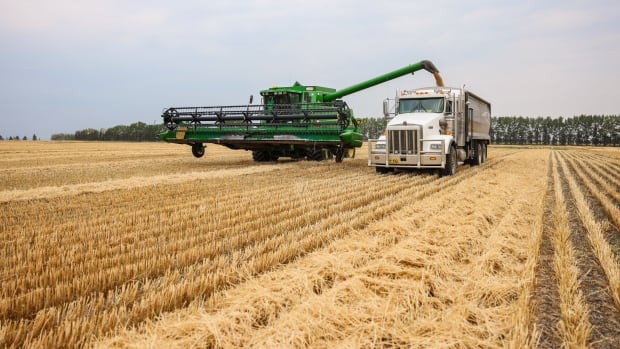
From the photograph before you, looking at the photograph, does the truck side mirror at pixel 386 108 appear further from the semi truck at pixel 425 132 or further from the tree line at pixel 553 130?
the tree line at pixel 553 130

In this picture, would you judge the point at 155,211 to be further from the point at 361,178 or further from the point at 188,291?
the point at 361,178

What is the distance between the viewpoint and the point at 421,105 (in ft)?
42.7

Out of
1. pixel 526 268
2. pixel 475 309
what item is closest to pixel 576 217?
pixel 526 268

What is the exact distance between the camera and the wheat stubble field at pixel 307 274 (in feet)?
8.62

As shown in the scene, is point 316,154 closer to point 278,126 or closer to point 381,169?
point 278,126

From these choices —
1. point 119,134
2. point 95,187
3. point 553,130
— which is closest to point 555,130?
point 553,130

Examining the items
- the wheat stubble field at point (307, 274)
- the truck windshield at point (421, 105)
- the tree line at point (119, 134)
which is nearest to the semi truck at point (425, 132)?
the truck windshield at point (421, 105)

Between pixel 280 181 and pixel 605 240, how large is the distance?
663 centimetres

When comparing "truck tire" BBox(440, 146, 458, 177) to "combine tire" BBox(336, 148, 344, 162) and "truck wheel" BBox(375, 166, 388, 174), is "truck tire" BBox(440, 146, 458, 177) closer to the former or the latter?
"truck wheel" BBox(375, 166, 388, 174)

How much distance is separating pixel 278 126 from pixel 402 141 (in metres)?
4.76

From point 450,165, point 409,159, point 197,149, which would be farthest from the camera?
point 197,149

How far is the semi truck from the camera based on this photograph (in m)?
11.8

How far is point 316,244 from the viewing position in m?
4.63

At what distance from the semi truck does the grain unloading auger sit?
181cm
